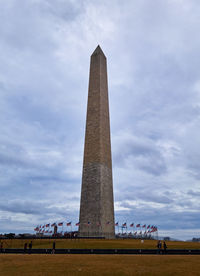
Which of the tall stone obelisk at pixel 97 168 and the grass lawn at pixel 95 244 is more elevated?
the tall stone obelisk at pixel 97 168

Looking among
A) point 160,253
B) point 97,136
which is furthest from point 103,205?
point 160,253

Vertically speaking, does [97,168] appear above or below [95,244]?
above

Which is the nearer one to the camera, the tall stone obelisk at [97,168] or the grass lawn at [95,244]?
the grass lawn at [95,244]

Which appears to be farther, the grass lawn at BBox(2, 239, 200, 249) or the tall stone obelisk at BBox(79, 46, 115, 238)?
the tall stone obelisk at BBox(79, 46, 115, 238)

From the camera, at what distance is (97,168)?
45.1 m

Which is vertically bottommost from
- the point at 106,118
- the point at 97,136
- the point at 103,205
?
the point at 103,205

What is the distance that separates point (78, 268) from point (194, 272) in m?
6.19

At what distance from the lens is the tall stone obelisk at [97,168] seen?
42969mm

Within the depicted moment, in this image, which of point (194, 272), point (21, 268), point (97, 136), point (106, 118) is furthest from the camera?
point (106, 118)

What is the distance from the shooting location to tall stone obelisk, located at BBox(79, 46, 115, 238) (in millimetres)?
42969

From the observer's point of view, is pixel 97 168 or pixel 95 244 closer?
pixel 95 244

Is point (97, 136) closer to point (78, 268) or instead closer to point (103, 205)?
point (103, 205)

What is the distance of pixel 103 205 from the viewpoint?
43.4 meters

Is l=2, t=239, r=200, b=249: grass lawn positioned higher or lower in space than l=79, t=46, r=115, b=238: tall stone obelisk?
lower
